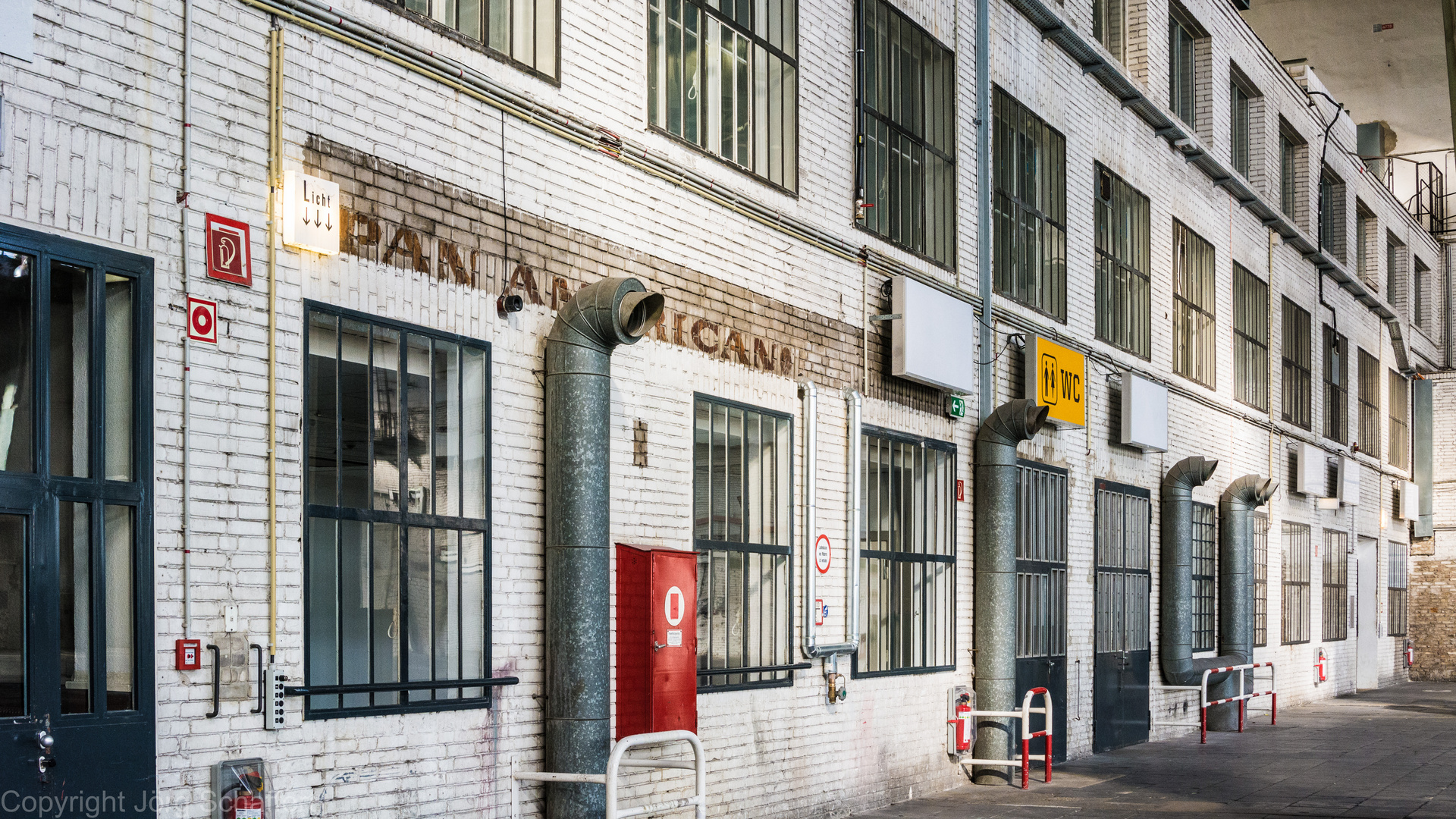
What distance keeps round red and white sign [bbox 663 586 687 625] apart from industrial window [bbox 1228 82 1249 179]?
1655cm

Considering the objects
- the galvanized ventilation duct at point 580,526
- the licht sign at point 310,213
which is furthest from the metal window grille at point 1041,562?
the licht sign at point 310,213

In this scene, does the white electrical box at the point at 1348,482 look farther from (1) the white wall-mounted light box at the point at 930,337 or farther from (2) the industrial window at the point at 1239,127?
(1) the white wall-mounted light box at the point at 930,337

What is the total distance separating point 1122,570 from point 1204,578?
3.36m

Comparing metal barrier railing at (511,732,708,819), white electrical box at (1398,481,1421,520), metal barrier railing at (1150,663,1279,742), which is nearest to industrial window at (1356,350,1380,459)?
white electrical box at (1398,481,1421,520)

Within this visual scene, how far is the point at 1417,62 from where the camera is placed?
35812 mm

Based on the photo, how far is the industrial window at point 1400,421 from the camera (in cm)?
3391

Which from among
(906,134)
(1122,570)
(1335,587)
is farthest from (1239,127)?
(906,134)

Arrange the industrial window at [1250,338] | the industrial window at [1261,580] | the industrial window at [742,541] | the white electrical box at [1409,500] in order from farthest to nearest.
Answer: the white electrical box at [1409,500]
the industrial window at [1261,580]
the industrial window at [1250,338]
the industrial window at [742,541]

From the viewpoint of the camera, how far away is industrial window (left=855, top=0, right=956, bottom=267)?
42.3 ft

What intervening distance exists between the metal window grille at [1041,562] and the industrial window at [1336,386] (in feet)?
44.2

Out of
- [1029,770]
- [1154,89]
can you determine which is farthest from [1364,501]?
[1029,770]

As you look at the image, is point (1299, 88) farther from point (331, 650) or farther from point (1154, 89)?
point (331, 650)

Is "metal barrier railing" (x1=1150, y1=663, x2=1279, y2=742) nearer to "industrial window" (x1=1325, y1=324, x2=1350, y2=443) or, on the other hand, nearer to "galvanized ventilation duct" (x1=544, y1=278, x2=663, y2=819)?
"industrial window" (x1=1325, y1=324, x2=1350, y2=443)

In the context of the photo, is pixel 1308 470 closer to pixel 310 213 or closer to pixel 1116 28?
pixel 1116 28
